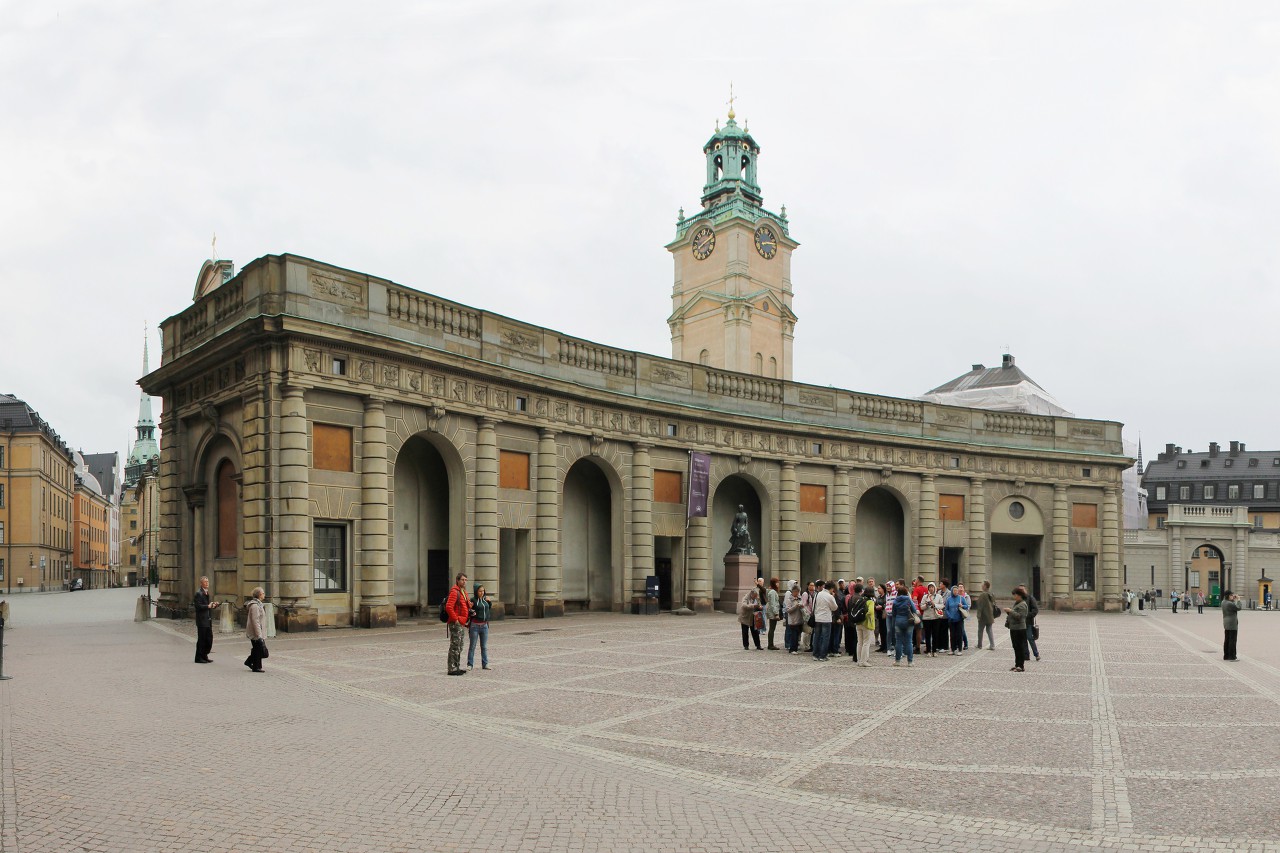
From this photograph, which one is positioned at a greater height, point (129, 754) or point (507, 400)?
point (507, 400)

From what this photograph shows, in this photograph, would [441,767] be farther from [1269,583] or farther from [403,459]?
[1269,583]

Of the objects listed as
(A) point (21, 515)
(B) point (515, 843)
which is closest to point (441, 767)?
(B) point (515, 843)

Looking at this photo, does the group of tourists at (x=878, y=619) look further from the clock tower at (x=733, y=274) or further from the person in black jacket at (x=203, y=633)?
the clock tower at (x=733, y=274)

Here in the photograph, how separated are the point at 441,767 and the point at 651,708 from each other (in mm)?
4300

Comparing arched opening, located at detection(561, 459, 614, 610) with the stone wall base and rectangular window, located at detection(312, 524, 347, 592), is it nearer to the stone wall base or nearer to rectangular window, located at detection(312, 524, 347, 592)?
the stone wall base

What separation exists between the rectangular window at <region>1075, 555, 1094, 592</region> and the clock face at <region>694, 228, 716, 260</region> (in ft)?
126

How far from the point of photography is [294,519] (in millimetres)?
25203

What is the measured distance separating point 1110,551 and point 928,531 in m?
10.2

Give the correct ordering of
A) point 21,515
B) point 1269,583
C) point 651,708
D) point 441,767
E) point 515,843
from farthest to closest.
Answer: point 21,515, point 1269,583, point 651,708, point 441,767, point 515,843

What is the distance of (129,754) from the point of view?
403 inches

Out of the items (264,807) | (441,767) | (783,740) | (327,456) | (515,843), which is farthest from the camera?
(327,456)

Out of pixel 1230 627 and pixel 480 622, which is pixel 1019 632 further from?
pixel 480 622

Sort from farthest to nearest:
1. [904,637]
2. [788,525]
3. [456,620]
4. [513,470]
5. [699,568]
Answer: [788,525], [699,568], [513,470], [904,637], [456,620]

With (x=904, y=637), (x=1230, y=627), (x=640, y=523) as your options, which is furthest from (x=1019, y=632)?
(x=640, y=523)
